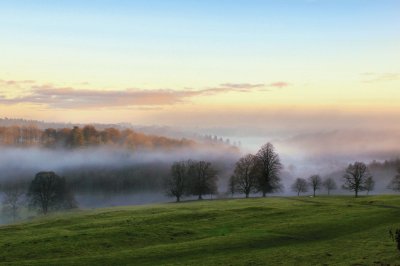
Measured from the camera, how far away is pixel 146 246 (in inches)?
2130

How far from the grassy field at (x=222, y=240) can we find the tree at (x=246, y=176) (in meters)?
65.5

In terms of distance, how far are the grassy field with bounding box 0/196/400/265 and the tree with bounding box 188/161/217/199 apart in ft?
240

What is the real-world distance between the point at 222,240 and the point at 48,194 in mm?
98683

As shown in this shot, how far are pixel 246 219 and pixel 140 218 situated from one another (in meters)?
18.8

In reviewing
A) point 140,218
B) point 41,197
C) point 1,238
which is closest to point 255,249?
point 140,218

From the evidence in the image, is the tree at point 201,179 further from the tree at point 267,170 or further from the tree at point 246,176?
the tree at point 267,170

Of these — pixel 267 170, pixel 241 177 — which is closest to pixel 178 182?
pixel 241 177

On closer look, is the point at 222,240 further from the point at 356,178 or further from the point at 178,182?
Answer: the point at 356,178

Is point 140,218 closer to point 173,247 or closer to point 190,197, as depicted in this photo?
point 173,247

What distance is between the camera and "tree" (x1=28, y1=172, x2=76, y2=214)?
136 m

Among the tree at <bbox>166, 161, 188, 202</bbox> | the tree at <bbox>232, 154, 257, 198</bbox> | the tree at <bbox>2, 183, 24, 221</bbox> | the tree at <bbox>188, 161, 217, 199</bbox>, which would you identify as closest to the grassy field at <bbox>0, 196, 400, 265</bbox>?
the tree at <bbox>232, 154, 257, 198</bbox>

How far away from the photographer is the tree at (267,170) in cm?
14050

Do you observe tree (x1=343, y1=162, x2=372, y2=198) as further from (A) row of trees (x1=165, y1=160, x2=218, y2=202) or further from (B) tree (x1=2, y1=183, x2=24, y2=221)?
(B) tree (x1=2, y1=183, x2=24, y2=221)

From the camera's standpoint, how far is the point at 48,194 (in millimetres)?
136750
